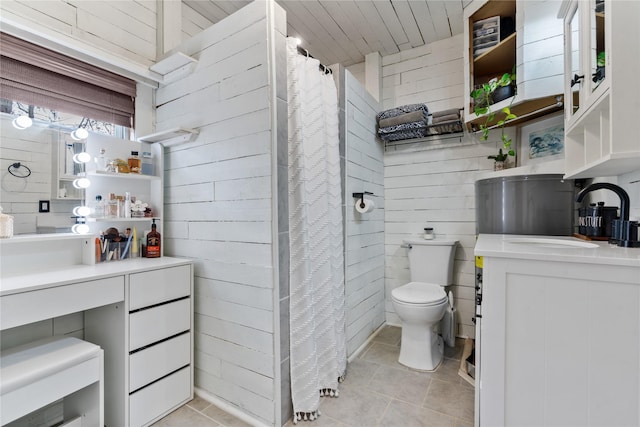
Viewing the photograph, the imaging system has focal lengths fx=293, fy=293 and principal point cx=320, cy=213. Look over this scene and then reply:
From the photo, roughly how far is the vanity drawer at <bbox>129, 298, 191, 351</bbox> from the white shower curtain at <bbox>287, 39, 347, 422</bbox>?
0.67 meters

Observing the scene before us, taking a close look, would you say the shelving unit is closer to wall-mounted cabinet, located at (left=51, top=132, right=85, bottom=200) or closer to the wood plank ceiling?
wall-mounted cabinet, located at (left=51, top=132, right=85, bottom=200)

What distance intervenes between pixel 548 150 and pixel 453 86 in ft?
3.18

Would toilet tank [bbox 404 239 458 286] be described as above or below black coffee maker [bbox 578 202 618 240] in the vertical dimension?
below

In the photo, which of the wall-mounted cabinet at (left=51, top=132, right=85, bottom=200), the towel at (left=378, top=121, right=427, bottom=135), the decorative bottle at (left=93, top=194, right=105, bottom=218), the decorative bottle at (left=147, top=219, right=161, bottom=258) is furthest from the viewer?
the towel at (left=378, top=121, right=427, bottom=135)

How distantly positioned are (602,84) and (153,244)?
234 centimetres

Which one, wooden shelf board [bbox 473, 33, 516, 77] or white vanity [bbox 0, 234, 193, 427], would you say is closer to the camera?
white vanity [bbox 0, 234, 193, 427]

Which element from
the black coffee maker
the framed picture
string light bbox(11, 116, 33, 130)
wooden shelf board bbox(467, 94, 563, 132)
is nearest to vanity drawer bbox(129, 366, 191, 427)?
string light bbox(11, 116, 33, 130)

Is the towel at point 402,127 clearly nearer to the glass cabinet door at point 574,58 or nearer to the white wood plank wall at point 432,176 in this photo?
the white wood plank wall at point 432,176

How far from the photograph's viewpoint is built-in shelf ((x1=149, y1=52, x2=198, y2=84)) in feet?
5.79

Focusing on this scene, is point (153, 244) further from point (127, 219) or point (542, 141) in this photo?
point (542, 141)

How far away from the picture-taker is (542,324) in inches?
38.5

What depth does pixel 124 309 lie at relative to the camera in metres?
1.46

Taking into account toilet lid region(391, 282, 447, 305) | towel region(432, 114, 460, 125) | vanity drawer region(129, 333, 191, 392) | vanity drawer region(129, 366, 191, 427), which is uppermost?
towel region(432, 114, 460, 125)

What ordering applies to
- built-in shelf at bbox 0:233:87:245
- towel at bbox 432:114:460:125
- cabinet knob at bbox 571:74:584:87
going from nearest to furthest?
cabinet knob at bbox 571:74:584:87, built-in shelf at bbox 0:233:87:245, towel at bbox 432:114:460:125
